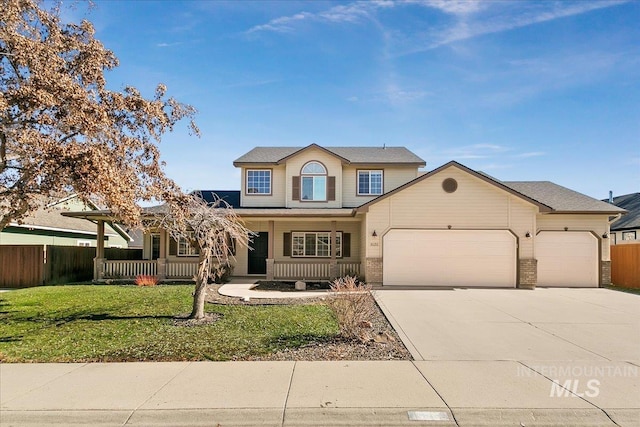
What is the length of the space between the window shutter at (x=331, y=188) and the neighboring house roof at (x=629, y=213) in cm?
1848

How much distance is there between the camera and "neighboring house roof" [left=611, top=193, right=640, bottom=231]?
2543cm

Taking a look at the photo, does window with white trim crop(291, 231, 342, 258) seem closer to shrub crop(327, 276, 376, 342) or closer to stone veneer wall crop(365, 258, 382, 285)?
stone veneer wall crop(365, 258, 382, 285)

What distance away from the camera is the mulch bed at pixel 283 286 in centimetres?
1531

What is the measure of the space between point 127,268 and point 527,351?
16.3 m

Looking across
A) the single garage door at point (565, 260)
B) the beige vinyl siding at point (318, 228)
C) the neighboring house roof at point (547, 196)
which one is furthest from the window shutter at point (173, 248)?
the single garage door at point (565, 260)

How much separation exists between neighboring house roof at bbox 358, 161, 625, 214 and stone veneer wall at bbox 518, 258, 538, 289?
215cm

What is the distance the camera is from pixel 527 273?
51.4ft

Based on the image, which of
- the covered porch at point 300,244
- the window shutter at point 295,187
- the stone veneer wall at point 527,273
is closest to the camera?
the stone veneer wall at point 527,273

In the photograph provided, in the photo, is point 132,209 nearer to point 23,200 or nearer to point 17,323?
point 23,200

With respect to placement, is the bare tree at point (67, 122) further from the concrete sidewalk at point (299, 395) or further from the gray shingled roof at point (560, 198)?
the gray shingled roof at point (560, 198)

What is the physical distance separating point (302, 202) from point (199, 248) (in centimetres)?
927

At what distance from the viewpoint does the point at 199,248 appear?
9961 millimetres

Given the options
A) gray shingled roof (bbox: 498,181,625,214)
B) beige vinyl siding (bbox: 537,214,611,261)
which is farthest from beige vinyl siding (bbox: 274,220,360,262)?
beige vinyl siding (bbox: 537,214,611,261)

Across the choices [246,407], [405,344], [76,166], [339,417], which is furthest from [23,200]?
[405,344]
